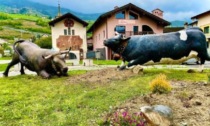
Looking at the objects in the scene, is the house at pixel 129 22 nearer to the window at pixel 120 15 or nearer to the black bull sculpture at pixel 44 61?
the window at pixel 120 15

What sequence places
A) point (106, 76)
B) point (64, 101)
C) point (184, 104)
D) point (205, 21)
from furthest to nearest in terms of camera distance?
point (205, 21) < point (106, 76) < point (64, 101) < point (184, 104)

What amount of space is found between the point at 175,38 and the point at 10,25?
7870 cm

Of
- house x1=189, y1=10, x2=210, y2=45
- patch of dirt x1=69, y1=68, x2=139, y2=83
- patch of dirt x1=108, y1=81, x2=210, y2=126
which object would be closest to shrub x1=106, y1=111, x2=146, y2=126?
patch of dirt x1=108, y1=81, x2=210, y2=126

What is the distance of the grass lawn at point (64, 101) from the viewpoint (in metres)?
5.66

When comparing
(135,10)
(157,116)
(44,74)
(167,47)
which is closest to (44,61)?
(44,74)

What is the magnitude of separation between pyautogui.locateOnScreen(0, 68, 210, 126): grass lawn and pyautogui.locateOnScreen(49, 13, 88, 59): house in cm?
3020

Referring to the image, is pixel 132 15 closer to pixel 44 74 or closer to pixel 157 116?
pixel 44 74

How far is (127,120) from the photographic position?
5.00 m

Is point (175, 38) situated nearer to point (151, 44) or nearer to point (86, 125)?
point (151, 44)

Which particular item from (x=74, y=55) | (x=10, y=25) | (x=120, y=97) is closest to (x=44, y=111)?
(x=120, y=97)

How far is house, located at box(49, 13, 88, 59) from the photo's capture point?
38.8 metres

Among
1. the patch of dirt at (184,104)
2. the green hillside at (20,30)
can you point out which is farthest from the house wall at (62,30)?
the patch of dirt at (184,104)

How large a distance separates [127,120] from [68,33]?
3533 cm

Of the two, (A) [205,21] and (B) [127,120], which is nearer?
→ (B) [127,120]
